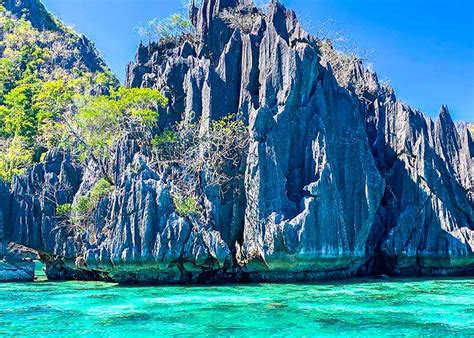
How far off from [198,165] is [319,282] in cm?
959

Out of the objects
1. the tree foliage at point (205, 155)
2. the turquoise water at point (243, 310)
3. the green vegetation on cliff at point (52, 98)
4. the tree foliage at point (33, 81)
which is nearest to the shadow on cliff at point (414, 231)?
the turquoise water at point (243, 310)

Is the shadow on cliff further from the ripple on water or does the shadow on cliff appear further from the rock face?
the ripple on water

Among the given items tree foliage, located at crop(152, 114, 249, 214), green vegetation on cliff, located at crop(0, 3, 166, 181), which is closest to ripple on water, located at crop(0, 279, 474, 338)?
tree foliage, located at crop(152, 114, 249, 214)

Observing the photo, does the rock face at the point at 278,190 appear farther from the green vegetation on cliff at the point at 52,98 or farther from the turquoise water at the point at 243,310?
the green vegetation on cliff at the point at 52,98

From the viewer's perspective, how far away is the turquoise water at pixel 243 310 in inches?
571

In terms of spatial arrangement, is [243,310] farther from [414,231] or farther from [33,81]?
[33,81]

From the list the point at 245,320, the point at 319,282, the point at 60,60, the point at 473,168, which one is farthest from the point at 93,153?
the point at 60,60

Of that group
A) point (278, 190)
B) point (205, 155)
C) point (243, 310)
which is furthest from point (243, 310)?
point (205, 155)

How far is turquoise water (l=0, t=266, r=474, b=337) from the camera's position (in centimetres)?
1450

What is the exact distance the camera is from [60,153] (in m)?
32.3

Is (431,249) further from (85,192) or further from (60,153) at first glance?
(60,153)

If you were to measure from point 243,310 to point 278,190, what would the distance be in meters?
10.1

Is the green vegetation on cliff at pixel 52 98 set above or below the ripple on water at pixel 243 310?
above

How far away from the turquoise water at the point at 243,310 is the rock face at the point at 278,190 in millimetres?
2100
